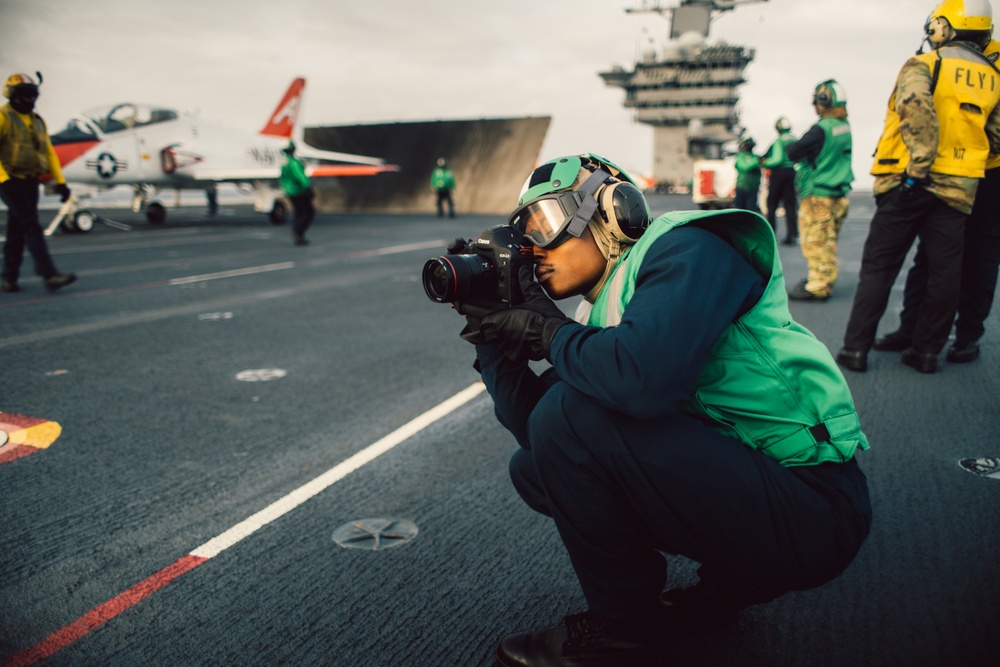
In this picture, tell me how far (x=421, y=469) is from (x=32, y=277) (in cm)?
725

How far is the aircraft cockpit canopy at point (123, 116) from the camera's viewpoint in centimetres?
1414

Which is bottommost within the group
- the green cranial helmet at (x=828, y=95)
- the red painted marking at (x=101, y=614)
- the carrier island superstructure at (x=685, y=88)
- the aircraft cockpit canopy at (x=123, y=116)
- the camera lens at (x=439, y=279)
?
the red painted marking at (x=101, y=614)

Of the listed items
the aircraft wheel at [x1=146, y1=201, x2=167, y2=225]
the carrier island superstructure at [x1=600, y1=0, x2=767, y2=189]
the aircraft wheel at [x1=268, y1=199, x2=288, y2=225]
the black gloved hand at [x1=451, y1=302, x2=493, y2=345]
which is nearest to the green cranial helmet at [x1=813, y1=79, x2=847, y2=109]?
the black gloved hand at [x1=451, y1=302, x2=493, y2=345]

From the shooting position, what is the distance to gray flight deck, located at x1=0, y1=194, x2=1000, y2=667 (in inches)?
61.5

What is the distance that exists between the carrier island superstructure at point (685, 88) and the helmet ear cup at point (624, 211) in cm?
5429

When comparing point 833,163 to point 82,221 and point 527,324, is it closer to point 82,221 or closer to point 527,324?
point 527,324

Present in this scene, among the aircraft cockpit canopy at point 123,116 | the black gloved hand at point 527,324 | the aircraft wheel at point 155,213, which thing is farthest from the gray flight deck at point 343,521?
the aircraft wheel at point 155,213

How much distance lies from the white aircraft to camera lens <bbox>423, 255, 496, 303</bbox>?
44.8 feet

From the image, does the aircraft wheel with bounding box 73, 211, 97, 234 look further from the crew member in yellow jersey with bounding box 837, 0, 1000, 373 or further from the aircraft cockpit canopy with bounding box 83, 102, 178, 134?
the crew member in yellow jersey with bounding box 837, 0, 1000, 373

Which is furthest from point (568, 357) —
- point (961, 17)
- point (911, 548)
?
point (961, 17)

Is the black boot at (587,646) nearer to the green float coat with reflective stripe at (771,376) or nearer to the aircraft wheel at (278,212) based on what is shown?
the green float coat with reflective stripe at (771,376)

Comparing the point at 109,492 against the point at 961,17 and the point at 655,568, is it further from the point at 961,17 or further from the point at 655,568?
the point at 961,17

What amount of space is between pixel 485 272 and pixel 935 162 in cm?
309

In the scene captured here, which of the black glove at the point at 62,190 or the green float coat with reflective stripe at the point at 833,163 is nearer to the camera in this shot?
the green float coat with reflective stripe at the point at 833,163
